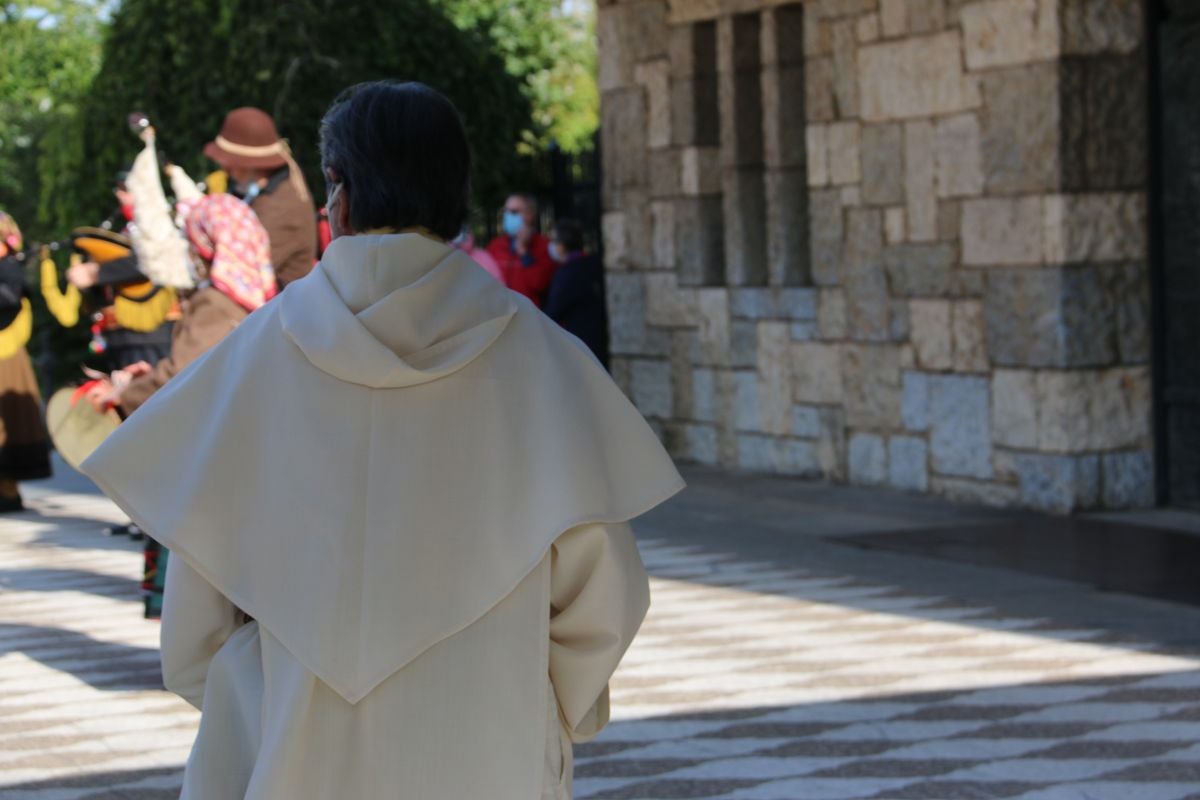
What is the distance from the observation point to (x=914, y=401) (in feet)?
33.2

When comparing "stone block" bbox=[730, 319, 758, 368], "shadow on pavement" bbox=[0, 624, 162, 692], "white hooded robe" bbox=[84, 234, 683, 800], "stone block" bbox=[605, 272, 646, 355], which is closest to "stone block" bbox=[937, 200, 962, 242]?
"stone block" bbox=[730, 319, 758, 368]

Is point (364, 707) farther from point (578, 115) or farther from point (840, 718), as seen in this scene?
→ point (578, 115)

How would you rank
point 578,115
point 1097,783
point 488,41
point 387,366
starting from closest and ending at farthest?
point 387,366, point 1097,783, point 488,41, point 578,115

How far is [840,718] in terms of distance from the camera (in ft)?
18.1

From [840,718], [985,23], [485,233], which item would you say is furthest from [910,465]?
[485,233]

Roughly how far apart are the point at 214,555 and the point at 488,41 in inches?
781

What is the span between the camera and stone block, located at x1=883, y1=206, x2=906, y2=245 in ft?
33.2

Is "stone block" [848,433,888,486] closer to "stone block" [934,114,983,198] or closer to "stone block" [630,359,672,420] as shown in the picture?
"stone block" [934,114,983,198]

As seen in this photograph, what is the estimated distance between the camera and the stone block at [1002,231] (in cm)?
916

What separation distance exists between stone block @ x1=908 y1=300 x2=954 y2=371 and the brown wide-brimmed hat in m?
3.75

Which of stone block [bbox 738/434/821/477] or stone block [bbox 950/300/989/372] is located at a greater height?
stone block [bbox 950/300/989/372]

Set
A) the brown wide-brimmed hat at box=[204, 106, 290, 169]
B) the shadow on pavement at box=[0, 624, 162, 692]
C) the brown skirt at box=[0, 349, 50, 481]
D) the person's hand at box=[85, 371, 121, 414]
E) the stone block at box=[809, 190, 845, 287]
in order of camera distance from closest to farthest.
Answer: the shadow on pavement at box=[0, 624, 162, 692], the brown wide-brimmed hat at box=[204, 106, 290, 169], the person's hand at box=[85, 371, 121, 414], the stone block at box=[809, 190, 845, 287], the brown skirt at box=[0, 349, 50, 481]

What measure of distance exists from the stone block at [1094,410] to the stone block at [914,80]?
139 cm

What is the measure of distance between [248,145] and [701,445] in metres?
5.26
